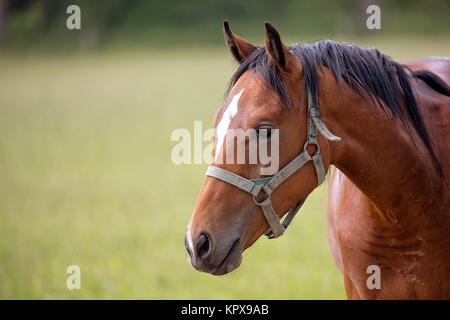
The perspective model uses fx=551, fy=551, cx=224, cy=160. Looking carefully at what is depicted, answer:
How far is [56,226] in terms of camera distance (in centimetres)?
789

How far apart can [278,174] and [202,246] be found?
1.54ft

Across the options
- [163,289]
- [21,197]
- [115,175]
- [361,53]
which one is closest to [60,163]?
[115,175]

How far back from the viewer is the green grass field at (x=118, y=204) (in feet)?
19.2

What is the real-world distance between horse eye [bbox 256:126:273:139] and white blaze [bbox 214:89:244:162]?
0.14 meters

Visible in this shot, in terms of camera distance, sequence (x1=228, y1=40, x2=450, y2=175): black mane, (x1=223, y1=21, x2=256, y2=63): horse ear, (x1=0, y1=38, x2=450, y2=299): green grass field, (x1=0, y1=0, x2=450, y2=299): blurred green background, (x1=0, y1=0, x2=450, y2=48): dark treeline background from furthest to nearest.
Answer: (x1=0, y1=0, x2=450, y2=48): dark treeline background, (x1=0, y1=0, x2=450, y2=299): blurred green background, (x1=0, y1=38, x2=450, y2=299): green grass field, (x1=223, y1=21, x2=256, y2=63): horse ear, (x1=228, y1=40, x2=450, y2=175): black mane

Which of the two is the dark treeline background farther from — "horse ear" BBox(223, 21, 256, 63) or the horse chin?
the horse chin

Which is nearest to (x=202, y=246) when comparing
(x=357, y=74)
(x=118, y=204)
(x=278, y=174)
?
(x=278, y=174)

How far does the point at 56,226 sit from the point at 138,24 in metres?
25.1

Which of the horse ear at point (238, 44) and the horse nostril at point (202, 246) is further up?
the horse ear at point (238, 44)

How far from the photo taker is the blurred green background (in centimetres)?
609

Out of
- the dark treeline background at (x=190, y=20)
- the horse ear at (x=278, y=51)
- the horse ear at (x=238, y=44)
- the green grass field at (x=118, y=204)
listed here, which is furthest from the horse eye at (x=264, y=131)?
the dark treeline background at (x=190, y=20)

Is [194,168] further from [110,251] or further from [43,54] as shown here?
[43,54]

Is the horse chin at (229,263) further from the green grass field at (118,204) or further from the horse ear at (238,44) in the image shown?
the horse ear at (238,44)

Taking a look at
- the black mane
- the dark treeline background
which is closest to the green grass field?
the black mane
